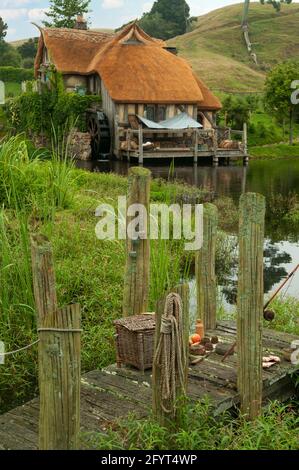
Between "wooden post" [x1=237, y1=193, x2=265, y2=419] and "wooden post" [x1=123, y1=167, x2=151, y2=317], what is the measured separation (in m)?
1.17

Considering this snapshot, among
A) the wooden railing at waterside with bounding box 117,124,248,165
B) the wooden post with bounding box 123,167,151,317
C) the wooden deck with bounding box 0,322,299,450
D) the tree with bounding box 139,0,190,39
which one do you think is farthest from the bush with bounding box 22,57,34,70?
the wooden deck with bounding box 0,322,299,450

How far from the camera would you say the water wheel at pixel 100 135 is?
89.4 feet

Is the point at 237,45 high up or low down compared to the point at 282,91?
up

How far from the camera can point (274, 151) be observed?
105ft

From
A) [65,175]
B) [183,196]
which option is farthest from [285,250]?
[65,175]

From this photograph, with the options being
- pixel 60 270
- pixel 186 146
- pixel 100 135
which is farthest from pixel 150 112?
pixel 60 270

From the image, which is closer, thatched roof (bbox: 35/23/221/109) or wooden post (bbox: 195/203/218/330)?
wooden post (bbox: 195/203/218/330)

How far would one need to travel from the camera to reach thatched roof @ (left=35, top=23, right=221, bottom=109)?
2730cm

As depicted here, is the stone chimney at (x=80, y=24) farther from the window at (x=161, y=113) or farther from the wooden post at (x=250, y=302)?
the wooden post at (x=250, y=302)

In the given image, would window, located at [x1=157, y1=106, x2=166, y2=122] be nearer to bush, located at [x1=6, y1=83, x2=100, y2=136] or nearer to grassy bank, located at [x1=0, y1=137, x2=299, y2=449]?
bush, located at [x1=6, y1=83, x2=100, y2=136]

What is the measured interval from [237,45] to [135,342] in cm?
6245

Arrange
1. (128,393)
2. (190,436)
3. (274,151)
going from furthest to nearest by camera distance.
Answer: (274,151), (128,393), (190,436)

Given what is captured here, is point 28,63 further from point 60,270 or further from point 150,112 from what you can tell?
point 60,270

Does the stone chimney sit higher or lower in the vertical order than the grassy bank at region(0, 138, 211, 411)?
higher
